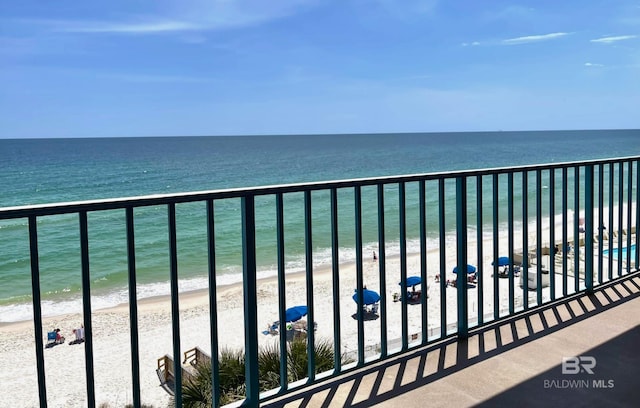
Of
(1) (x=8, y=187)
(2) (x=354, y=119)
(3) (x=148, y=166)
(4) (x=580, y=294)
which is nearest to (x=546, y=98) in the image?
(2) (x=354, y=119)

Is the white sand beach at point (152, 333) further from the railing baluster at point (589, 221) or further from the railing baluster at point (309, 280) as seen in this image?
the railing baluster at point (309, 280)

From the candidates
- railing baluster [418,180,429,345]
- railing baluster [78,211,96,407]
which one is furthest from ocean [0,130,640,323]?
railing baluster [418,180,429,345]

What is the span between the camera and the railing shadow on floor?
201 centimetres

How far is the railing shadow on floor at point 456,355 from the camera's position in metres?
2.01

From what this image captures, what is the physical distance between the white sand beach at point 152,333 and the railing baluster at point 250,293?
7058mm

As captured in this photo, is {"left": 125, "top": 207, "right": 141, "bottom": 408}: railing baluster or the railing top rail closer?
the railing top rail

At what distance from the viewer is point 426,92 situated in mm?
86812

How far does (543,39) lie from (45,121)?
90.8m

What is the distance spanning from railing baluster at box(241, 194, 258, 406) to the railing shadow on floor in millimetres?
104

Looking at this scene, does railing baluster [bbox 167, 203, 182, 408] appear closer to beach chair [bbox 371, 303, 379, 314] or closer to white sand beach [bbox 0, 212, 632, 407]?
white sand beach [bbox 0, 212, 632, 407]

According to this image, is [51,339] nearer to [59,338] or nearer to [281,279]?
[59,338]

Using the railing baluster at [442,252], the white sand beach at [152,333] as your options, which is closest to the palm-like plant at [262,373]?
the railing baluster at [442,252]

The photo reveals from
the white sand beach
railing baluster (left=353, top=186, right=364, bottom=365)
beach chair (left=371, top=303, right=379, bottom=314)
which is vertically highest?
railing baluster (left=353, top=186, right=364, bottom=365)

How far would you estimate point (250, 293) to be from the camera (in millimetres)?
1906
